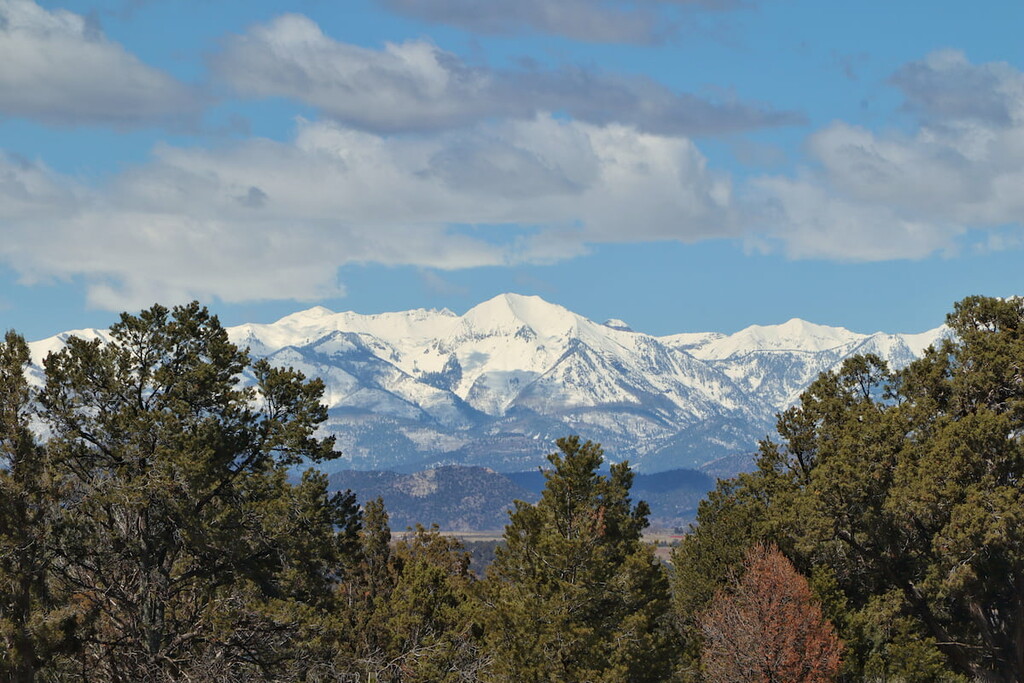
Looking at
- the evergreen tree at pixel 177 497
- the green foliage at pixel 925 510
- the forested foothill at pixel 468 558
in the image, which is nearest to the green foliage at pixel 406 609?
the forested foothill at pixel 468 558

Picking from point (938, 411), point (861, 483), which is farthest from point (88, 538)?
point (938, 411)

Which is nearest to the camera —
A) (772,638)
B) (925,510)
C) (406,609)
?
(772,638)

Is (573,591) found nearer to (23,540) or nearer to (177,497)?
(177,497)

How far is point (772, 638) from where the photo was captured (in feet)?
173

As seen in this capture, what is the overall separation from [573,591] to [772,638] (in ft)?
41.3

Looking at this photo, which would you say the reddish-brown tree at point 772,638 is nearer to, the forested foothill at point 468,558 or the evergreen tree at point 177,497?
the forested foothill at point 468,558

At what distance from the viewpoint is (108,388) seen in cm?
3769

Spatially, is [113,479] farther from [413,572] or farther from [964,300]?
[964,300]

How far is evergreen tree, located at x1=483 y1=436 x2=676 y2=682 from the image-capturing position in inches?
1783

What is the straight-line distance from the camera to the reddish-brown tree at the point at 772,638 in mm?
52719

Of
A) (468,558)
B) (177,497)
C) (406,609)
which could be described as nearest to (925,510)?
(406,609)

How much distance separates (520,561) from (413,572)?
10588 mm

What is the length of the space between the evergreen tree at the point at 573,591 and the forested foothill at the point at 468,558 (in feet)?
0.39

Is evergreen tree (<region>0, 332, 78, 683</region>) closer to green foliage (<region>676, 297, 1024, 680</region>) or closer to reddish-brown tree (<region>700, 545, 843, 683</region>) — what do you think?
reddish-brown tree (<region>700, 545, 843, 683</region>)
